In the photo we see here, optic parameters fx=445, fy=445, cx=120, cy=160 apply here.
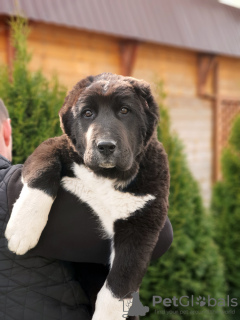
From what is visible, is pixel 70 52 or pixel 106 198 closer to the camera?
pixel 106 198

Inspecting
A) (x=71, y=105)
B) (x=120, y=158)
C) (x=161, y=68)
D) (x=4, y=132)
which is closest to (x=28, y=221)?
(x=120, y=158)

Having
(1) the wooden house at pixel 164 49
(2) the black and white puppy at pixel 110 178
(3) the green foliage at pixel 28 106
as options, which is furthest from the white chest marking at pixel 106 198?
(1) the wooden house at pixel 164 49

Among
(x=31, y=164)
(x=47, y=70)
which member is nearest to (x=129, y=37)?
(x=47, y=70)

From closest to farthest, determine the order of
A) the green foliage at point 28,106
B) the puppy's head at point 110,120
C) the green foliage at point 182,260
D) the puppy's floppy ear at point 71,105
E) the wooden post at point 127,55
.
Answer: the puppy's head at point 110,120 < the puppy's floppy ear at point 71,105 < the green foliage at point 28,106 < the green foliage at point 182,260 < the wooden post at point 127,55

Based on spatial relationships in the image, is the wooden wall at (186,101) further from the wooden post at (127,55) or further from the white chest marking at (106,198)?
the white chest marking at (106,198)

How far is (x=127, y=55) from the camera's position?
8047mm

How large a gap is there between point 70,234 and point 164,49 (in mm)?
7706

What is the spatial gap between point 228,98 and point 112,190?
30.5 feet

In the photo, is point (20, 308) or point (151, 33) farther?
point (151, 33)

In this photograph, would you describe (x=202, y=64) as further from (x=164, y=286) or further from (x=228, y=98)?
(x=164, y=286)

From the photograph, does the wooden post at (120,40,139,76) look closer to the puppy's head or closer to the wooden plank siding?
the wooden plank siding

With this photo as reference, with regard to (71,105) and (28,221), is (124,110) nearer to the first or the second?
(71,105)

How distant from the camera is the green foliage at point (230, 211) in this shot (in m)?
5.68

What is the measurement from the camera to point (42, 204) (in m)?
1.93
